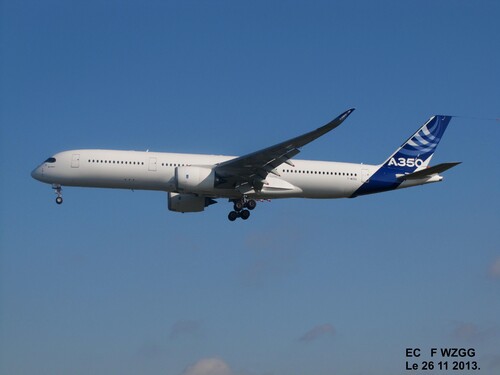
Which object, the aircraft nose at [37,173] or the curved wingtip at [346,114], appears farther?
the aircraft nose at [37,173]

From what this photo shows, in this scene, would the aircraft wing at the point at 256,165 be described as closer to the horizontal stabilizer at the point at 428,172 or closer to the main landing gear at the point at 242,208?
the main landing gear at the point at 242,208

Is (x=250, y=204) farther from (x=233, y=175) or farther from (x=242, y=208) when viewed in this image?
(x=233, y=175)

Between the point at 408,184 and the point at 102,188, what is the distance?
1813cm

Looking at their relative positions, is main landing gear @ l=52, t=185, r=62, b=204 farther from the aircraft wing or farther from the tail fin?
the tail fin

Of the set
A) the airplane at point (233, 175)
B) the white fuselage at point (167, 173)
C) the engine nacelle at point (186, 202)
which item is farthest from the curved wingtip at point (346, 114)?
the engine nacelle at point (186, 202)

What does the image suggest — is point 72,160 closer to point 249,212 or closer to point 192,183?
point 192,183

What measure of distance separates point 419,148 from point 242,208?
12458 millimetres

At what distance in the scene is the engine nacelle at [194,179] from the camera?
50281mm

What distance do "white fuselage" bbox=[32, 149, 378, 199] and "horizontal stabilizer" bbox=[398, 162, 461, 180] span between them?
7.06 feet

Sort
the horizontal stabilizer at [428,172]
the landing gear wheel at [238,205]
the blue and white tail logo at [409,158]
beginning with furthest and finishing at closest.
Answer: the blue and white tail logo at [409,158]
the landing gear wheel at [238,205]
the horizontal stabilizer at [428,172]

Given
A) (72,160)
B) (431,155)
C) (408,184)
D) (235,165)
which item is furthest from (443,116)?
(72,160)

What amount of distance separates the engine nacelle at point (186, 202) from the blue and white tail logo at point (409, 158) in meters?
9.49

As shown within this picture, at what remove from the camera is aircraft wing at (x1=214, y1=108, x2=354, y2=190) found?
49156 millimetres

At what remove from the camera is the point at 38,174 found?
2093 inches
